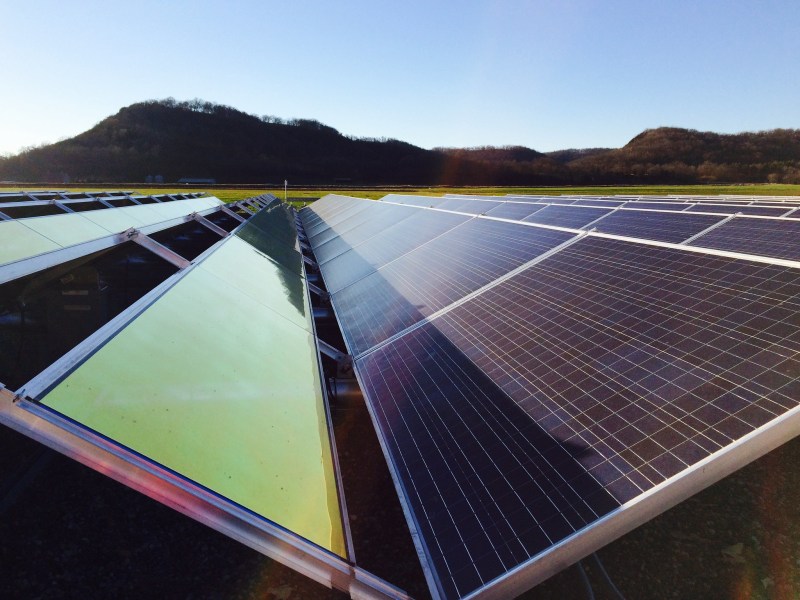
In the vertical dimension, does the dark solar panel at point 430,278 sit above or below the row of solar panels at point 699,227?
below

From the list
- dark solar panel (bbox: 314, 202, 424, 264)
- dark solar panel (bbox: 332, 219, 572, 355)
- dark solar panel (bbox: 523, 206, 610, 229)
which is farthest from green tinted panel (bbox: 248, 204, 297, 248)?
dark solar panel (bbox: 523, 206, 610, 229)

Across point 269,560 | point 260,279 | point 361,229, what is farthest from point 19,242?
point 361,229

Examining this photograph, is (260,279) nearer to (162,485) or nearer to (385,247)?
(162,485)

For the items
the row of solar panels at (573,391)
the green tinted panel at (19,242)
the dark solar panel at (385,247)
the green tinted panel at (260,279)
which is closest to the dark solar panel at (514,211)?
the dark solar panel at (385,247)

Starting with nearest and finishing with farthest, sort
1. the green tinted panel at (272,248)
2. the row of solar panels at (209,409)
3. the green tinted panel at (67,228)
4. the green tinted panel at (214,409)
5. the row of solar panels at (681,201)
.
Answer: the row of solar panels at (209,409) < the green tinted panel at (214,409) < the green tinted panel at (67,228) < the green tinted panel at (272,248) < the row of solar panels at (681,201)

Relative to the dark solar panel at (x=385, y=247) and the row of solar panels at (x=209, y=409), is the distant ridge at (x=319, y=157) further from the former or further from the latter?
the row of solar panels at (x=209, y=409)

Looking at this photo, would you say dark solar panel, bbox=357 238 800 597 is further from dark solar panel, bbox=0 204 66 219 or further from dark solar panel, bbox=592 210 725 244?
dark solar panel, bbox=0 204 66 219
